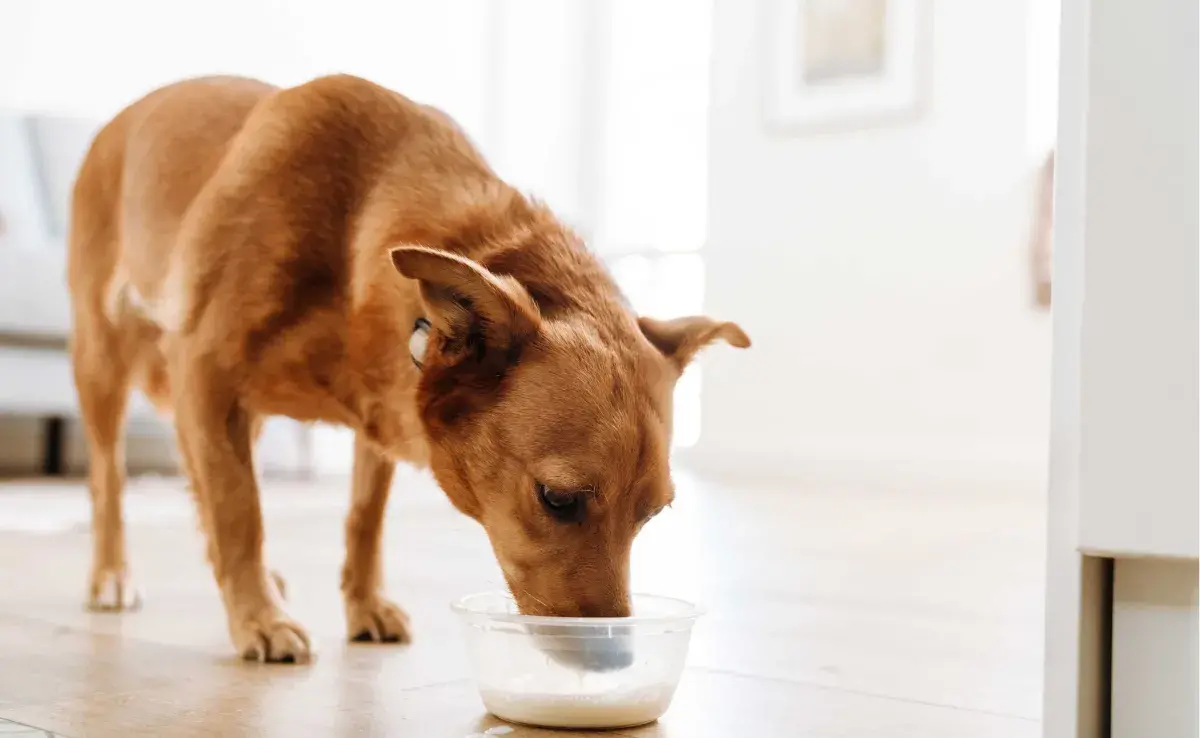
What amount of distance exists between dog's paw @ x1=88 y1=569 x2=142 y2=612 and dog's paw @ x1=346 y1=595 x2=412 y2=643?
0.45m

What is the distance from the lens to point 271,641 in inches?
60.8

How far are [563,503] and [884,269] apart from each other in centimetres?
555

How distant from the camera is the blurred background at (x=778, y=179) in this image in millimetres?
6016

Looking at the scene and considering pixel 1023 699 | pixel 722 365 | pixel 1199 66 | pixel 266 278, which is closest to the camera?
pixel 1199 66

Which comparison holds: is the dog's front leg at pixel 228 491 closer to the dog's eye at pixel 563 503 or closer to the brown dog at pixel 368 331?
the brown dog at pixel 368 331

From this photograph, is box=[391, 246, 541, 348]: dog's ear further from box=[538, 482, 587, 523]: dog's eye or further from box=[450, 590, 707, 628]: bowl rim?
box=[450, 590, 707, 628]: bowl rim

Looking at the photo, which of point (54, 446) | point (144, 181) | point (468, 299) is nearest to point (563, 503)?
point (468, 299)

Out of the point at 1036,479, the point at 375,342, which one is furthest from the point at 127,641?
the point at 1036,479

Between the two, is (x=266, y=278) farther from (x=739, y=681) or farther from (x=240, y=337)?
(x=739, y=681)

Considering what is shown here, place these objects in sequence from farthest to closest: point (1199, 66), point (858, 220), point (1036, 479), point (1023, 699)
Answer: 1. point (858, 220)
2. point (1036, 479)
3. point (1023, 699)
4. point (1199, 66)

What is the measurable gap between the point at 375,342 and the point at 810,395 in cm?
544

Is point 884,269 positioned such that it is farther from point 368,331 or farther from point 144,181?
point 368,331

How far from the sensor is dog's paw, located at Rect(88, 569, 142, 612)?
1.95 metres

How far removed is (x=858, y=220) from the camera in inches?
261
